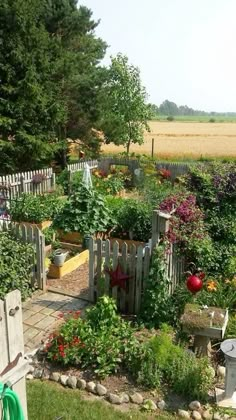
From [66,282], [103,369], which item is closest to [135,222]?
[66,282]

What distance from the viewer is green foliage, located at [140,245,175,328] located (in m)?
5.63

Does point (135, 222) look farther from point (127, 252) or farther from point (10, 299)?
point (10, 299)

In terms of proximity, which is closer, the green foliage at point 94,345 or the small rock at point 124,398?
the small rock at point 124,398

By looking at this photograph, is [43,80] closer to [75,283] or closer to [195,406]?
[75,283]

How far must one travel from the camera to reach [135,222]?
892 cm

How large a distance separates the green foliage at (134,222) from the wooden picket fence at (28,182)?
525 centimetres

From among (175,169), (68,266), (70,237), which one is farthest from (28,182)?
(175,169)

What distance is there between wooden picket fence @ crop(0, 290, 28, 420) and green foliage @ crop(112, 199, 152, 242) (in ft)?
21.1

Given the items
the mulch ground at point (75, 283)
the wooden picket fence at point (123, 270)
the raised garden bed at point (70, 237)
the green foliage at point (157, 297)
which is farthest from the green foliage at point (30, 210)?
the green foliage at point (157, 297)

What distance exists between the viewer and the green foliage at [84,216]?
897 cm

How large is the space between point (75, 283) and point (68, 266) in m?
0.60

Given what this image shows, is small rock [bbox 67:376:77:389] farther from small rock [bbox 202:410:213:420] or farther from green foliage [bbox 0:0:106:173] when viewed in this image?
green foliage [bbox 0:0:106:173]

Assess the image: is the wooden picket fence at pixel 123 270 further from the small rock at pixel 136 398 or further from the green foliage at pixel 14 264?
the small rock at pixel 136 398

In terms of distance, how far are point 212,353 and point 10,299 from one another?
3.78 meters
